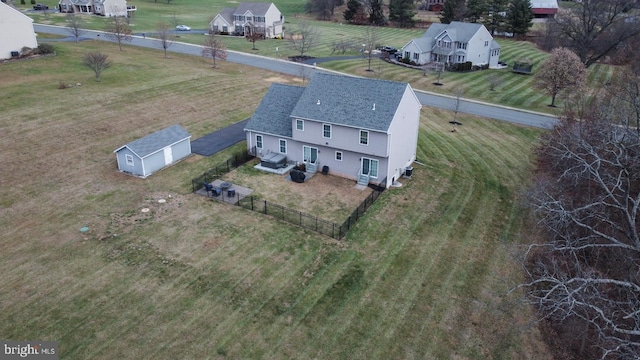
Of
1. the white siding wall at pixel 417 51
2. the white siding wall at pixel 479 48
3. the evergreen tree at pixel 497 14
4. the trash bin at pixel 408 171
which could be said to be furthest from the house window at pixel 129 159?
the evergreen tree at pixel 497 14

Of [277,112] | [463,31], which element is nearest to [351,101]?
[277,112]

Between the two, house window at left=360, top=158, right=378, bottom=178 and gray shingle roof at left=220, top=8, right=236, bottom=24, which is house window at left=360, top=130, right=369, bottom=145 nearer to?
house window at left=360, top=158, right=378, bottom=178

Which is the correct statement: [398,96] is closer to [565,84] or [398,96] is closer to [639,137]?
[639,137]

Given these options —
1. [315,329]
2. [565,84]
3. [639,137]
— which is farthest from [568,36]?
[315,329]

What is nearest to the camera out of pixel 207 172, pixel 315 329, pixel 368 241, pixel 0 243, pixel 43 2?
pixel 315 329

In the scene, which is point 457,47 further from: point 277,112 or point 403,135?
point 277,112

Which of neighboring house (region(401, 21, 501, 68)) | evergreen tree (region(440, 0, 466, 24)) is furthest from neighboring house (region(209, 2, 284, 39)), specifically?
evergreen tree (region(440, 0, 466, 24))

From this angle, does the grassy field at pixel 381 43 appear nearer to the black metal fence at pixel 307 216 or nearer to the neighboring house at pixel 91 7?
the neighboring house at pixel 91 7

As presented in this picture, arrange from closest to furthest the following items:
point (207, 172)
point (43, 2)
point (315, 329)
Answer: point (315, 329)
point (207, 172)
point (43, 2)

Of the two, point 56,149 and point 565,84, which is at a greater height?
point 565,84
